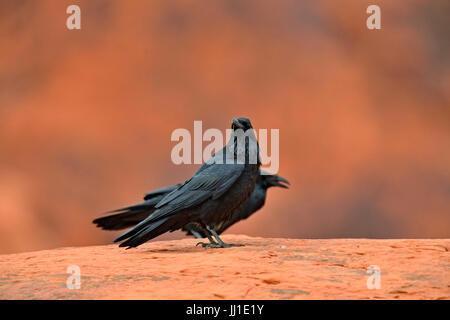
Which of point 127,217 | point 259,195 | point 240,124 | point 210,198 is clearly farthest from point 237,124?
point 259,195

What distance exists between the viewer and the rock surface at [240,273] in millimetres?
2434

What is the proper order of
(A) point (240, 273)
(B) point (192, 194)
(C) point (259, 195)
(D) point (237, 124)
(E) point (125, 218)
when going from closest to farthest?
(A) point (240, 273)
(B) point (192, 194)
(D) point (237, 124)
(E) point (125, 218)
(C) point (259, 195)

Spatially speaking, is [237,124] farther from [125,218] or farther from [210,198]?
[125,218]

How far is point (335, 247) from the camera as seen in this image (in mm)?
3826

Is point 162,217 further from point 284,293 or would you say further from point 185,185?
point 284,293

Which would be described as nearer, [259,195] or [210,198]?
[210,198]

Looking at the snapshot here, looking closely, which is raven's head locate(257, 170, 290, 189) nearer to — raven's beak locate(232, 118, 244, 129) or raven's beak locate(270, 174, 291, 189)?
raven's beak locate(270, 174, 291, 189)

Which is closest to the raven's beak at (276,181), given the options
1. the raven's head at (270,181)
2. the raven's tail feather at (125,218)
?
the raven's head at (270,181)

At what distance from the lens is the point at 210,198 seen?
398 cm

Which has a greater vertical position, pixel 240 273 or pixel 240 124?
pixel 240 124

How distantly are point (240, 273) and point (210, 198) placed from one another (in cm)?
122

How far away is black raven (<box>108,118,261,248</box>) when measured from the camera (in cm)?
387
